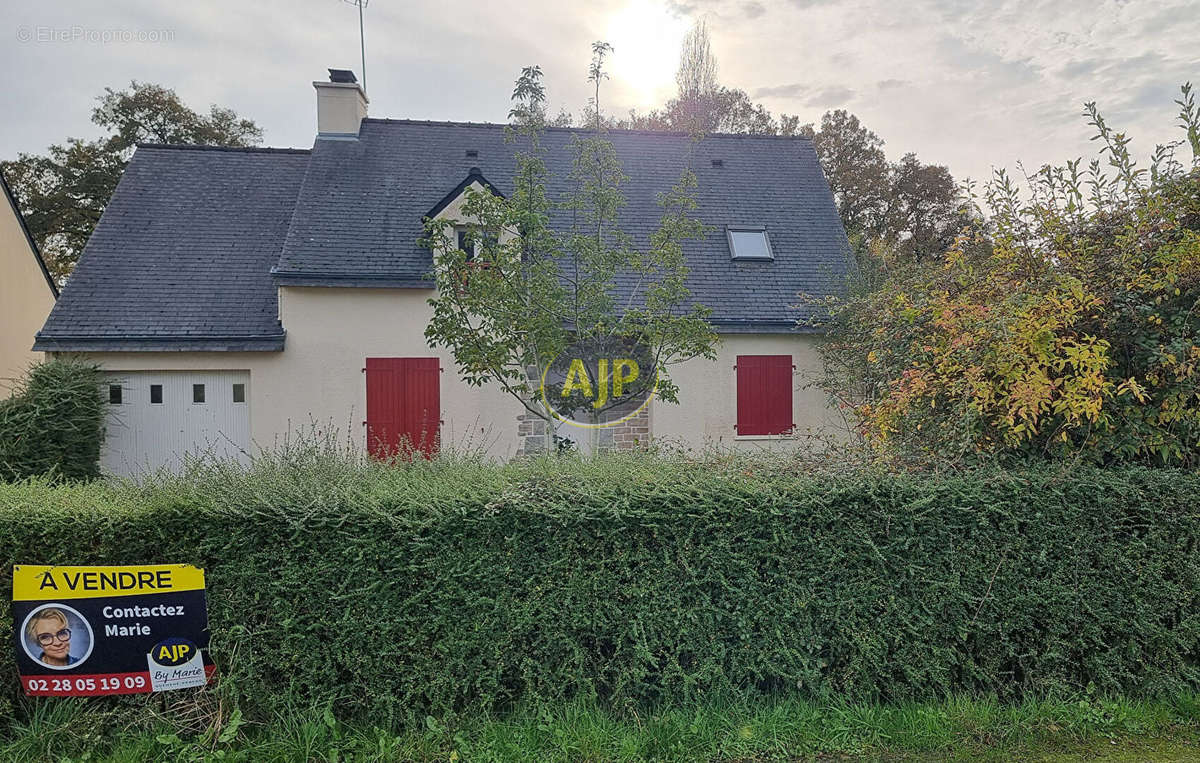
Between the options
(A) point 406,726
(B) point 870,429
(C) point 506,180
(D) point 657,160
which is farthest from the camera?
(D) point 657,160

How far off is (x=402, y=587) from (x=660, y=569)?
1.29 m

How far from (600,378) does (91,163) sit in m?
21.5

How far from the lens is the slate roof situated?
10.4 metres

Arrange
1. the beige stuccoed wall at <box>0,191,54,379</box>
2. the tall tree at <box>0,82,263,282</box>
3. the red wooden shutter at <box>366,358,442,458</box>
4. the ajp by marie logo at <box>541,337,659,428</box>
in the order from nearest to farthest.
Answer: the ajp by marie logo at <box>541,337,659,428</box> < the red wooden shutter at <box>366,358,442,458</box> < the beige stuccoed wall at <box>0,191,54,379</box> < the tall tree at <box>0,82,263,282</box>

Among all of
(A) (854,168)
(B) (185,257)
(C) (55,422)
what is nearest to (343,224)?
(B) (185,257)

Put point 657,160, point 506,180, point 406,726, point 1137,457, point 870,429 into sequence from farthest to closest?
point 657,160 < point 506,180 < point 870,429 < point 1137,457 < point 406,726

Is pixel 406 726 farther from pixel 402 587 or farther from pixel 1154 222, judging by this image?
pixel 1154 222

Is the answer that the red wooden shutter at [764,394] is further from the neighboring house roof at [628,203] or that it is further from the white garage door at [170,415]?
the white garage door at [170,415]

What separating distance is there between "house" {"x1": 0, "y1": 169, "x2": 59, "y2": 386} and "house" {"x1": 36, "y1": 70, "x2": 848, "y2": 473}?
7.00 ft

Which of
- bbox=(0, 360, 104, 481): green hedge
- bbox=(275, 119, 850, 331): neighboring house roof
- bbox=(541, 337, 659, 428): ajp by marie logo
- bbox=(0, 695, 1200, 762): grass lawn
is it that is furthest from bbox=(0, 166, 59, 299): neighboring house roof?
bbox=(0, 695, 1200, 762): grass lawn

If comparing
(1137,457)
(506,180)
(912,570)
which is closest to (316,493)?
(912,570)

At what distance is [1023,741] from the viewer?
3172 millimetres

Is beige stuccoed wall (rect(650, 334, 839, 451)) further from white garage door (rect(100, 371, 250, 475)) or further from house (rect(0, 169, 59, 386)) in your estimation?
house (rect(0, 169, 59, 386))

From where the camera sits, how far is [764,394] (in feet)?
36.1
